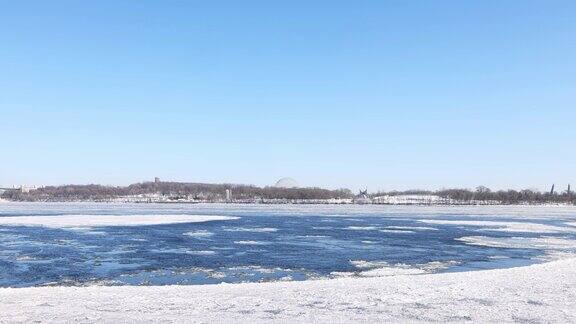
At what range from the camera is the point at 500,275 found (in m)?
14.6

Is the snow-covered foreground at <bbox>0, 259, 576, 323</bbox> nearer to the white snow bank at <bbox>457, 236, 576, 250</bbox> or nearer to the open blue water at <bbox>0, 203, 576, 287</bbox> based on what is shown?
the open blue water at <bbox>0, 203, 576, 287</bbox>

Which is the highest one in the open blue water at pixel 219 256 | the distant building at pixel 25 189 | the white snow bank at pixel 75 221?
the distant building at pixel 25 189

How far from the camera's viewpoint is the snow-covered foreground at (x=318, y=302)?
9.46 m

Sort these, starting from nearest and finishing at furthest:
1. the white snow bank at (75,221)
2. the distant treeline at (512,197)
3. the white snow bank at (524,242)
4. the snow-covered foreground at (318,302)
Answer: the snow-covered foreground at (318,302) < the white snow bank at (524,242) < the white snow bank at (75,221) < the distant treeline at (512,197)

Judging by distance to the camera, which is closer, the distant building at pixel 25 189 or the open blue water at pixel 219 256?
the open blue water at pixel 219 256

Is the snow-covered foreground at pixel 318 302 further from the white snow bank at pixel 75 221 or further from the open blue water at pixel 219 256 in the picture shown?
the white snow bank at pixel 75 221

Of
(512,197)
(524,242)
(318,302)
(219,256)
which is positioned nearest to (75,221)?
(219,256)

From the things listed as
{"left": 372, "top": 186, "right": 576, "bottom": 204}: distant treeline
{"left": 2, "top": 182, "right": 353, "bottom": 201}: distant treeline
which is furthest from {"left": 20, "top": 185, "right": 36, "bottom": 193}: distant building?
{"left": 372, "top": 186, "right": 576, "bottom": 204}: distant treeline

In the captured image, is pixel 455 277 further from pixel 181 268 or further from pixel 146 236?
pixel 146 236

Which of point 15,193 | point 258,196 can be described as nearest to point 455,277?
point 258,196

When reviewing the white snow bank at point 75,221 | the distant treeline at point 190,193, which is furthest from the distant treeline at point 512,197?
the white snow bank at point 75,221

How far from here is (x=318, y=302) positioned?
10.8 m

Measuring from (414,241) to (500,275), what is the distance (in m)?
12.3

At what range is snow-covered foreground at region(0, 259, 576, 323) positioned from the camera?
9461mm
